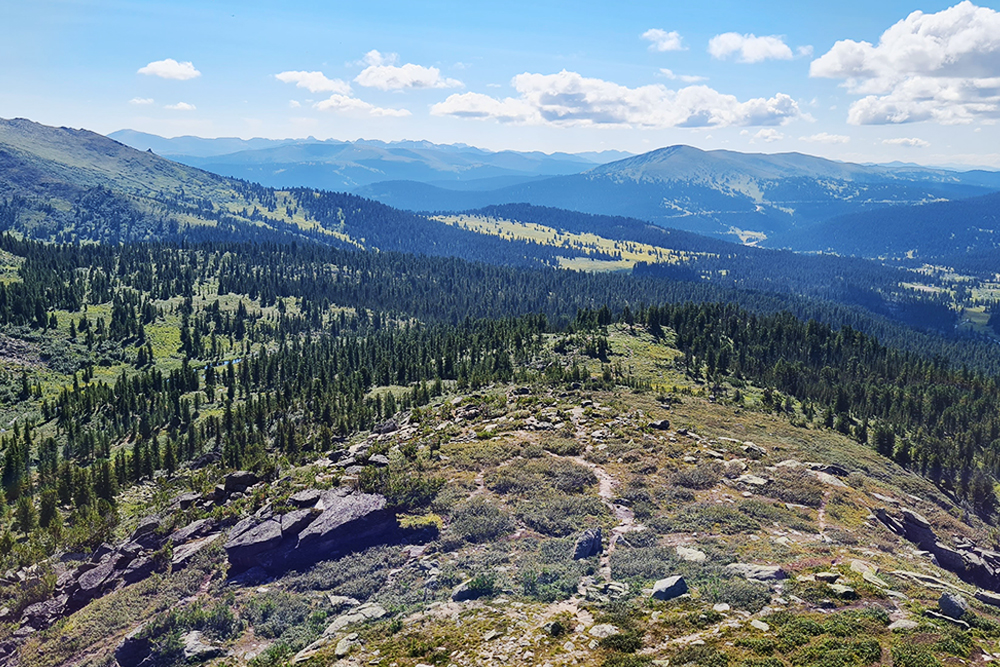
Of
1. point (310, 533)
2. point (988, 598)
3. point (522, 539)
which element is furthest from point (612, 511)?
point (988, 598)

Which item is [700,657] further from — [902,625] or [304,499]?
[304,499]

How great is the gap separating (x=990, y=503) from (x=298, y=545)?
3692 inches

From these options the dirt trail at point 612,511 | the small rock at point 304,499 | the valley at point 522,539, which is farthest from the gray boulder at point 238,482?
the dirt trail at point 612,511

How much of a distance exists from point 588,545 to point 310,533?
2330 centimetres

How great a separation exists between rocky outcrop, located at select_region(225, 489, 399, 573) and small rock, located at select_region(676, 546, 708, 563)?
23.8 metres

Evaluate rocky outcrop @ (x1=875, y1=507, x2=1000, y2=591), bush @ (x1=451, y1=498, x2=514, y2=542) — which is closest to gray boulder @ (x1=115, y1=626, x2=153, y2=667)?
bush @ (x1=451, y1=498, x2=514, y2=542)

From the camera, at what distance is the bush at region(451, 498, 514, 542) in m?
50.0

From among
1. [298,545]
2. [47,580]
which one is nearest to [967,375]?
[298,545]

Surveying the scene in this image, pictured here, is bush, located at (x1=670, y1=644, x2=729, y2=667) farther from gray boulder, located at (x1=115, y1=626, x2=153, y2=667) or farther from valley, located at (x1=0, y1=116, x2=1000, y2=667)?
gray boulder, located at (x1=115, y1=626, x2=153, y2=667)

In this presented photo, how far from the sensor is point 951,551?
53594mm

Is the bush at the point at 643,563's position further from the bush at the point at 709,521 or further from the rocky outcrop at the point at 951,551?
the rocky outcrop at the point at 951,551

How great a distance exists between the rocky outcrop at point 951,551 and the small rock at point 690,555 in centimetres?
2413

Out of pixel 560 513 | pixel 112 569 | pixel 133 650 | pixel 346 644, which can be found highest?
pixel 560 513

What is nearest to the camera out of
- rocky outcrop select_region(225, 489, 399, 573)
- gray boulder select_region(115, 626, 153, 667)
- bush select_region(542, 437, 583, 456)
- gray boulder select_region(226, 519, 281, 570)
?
gray boulder select_region(115, 626, 153, 667)
